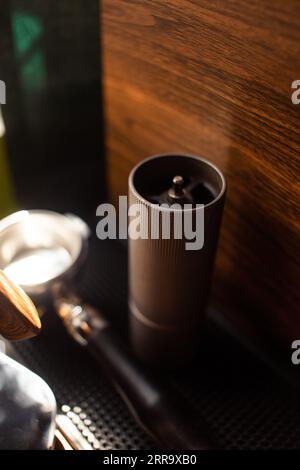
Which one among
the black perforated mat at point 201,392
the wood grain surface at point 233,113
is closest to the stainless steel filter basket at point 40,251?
the black perforated mat at point 201,392

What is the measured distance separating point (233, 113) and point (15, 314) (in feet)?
1.92

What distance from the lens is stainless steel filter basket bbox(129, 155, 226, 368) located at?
39.4 inches

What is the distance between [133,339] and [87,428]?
0.26 m

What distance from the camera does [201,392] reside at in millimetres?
1288

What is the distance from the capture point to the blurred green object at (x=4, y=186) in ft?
4.87

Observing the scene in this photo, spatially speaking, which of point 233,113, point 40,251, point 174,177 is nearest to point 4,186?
point 40,251

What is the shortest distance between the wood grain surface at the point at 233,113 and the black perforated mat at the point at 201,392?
0.12 m

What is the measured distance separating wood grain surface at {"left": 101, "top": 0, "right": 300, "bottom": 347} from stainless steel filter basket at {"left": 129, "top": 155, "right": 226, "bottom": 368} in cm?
10

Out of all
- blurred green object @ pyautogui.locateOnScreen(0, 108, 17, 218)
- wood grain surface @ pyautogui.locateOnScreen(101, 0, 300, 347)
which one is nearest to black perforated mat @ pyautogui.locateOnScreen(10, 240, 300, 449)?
wood grain surface @ pyautogui.locateOnScreen(101, 0, 300, 347)

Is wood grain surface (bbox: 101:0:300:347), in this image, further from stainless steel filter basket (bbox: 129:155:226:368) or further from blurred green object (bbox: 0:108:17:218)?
blurred green object (bbox: 0:108:17:218)

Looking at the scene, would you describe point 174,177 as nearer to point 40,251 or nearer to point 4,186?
point 40,251

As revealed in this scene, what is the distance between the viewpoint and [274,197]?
1.04 meters

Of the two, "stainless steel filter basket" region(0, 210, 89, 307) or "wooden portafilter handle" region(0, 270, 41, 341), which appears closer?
"wooden portafilter handle" region(0, 270, 41, 341)
